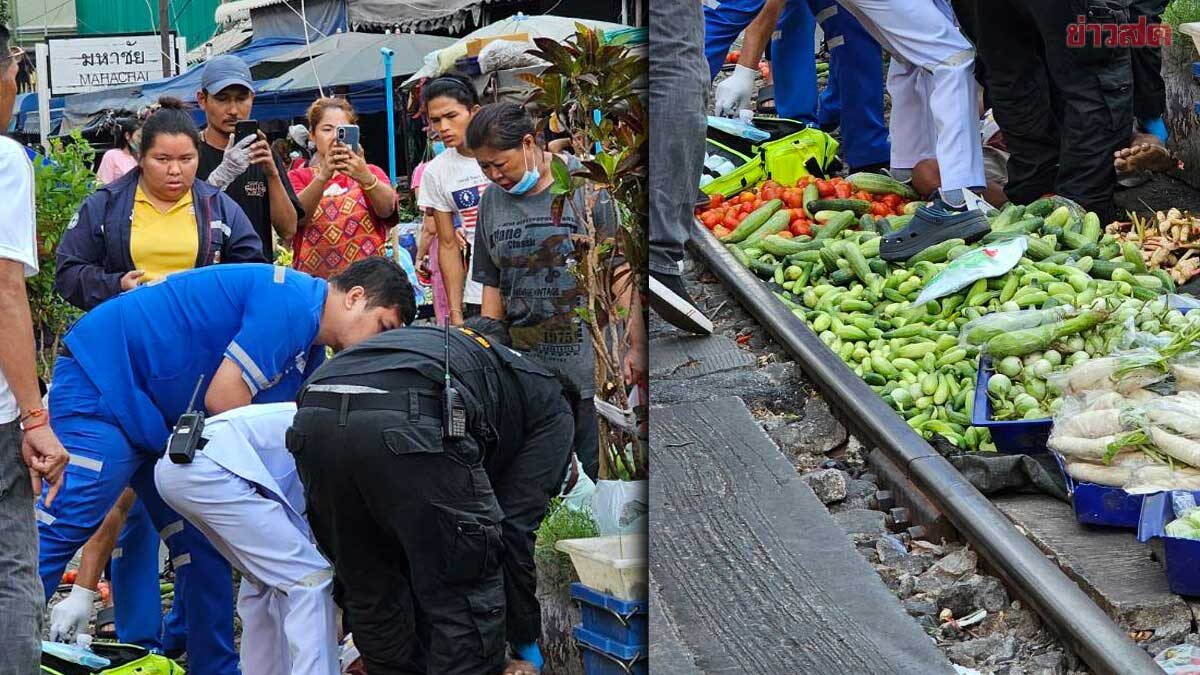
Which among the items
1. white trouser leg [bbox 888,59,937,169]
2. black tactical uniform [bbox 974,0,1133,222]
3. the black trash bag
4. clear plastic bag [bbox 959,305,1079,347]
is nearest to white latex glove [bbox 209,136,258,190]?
the black trash bag

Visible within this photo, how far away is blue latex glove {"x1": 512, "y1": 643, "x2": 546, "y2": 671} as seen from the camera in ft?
9.52

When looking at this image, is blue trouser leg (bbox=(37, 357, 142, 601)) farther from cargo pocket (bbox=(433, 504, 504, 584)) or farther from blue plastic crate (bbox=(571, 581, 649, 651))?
blue plastic crate (bbox=(571, 581, 649, 651))

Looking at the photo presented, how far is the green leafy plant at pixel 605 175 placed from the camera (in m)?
2.18

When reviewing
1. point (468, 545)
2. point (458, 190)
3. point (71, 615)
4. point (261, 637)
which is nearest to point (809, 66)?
point (71, 615)

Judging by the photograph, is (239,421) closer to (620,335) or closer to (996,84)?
(620,335)

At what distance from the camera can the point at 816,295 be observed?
631 cm

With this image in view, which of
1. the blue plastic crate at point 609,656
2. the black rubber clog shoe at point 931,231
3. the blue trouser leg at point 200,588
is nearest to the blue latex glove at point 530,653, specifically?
the blue plastic crate at point 609,656

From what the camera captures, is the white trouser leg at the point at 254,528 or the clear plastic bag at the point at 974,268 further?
the clear plastic bag at the point at 974,268

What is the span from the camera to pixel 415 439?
3.05 metres

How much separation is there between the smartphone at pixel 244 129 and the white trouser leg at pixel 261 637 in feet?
3.57

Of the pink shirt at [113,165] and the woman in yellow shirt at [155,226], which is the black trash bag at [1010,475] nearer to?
the woman in yellow shirt at [155,226]

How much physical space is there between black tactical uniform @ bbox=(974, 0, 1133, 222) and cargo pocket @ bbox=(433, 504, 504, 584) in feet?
14.2

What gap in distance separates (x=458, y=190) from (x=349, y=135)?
0.29 meters

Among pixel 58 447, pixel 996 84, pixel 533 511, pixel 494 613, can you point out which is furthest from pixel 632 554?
pixel 996 84
